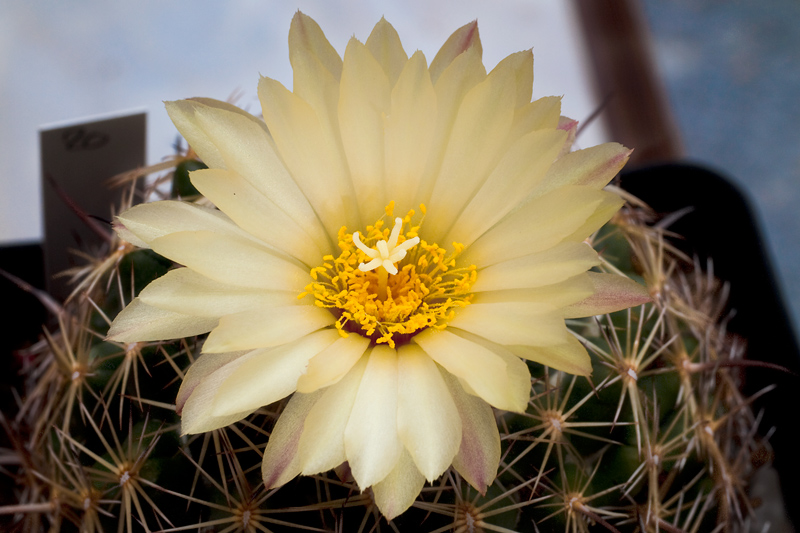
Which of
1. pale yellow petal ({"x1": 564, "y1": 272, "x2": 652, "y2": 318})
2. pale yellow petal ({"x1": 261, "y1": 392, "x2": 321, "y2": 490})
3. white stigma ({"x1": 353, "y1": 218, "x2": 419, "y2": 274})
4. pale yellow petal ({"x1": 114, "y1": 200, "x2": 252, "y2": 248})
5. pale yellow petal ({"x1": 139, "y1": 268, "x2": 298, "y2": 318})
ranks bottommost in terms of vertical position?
pale yellow petal ({"x1": 261, "y1": 392, "x2": 321, "y2": 490})

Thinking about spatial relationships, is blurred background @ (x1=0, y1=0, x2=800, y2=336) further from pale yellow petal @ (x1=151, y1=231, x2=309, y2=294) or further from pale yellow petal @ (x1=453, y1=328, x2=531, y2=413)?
pale yellow petal @ (x1=453, y1=328, x2=531, y2=413)

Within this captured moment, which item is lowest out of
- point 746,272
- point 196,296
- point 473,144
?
point 746,272

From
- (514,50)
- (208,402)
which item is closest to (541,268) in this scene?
(208,402)

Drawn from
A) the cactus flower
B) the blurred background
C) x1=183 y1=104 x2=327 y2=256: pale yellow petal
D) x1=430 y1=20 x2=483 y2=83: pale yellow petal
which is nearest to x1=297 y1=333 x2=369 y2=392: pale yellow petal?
the cactus flower

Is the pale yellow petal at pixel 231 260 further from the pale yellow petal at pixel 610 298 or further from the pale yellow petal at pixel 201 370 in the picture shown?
the pale yellow petal at pixel 610 298

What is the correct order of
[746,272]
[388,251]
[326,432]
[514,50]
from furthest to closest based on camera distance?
[514,50] → [746,272] → [388,251] → [326,432]

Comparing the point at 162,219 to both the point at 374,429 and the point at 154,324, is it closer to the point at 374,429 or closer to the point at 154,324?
the point at 154,324

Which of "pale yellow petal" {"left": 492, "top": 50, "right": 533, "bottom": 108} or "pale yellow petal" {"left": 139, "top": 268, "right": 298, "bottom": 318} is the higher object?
"pale yellow petal" {"left": 492, "top": 50, "right": 533, "bottom": 108}
